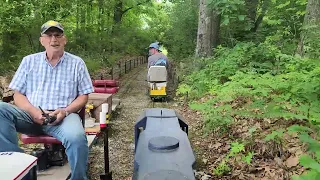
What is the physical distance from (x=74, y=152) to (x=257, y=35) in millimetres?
8347

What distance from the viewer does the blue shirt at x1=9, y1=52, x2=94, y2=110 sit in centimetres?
330

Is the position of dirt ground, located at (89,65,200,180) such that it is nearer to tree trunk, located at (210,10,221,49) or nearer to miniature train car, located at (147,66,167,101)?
miniature train car, located at (147,66,167,101)

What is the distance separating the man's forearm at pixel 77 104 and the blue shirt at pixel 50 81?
0.08m

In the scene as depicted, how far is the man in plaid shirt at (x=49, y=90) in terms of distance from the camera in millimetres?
3014

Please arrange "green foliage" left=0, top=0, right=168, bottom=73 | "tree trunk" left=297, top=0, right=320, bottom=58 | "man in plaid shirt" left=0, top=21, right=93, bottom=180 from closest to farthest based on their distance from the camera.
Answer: "man in plaid shirt" left=0, top=21, right=93, bottom=180 < "tree trunk" left=297, top=0, right=320, bottom=58 < "green foliage" left=0, top=0, right=168, bottom=73

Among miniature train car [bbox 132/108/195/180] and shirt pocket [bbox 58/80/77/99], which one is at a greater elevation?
shirt pocket [bbox 58/80/77/99]

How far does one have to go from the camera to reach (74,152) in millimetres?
2787

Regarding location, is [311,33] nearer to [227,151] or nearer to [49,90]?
[227,151]

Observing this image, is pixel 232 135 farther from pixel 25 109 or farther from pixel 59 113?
pixel 25 109

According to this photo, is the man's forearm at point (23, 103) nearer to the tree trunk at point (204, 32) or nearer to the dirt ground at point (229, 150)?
the dirt ground at point (229, 150)

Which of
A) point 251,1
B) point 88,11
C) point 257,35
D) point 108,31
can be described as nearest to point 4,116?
point 257,35

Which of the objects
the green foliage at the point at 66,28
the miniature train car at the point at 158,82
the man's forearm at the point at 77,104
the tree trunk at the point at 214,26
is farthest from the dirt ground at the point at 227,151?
the green foliage at the point at 66,28

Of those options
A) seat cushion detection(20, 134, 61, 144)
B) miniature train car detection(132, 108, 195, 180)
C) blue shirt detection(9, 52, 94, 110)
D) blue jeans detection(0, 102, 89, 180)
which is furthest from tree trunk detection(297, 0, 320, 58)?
seat cushion detection(20, 134, 61, 144)

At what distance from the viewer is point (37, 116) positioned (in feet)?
10.0
